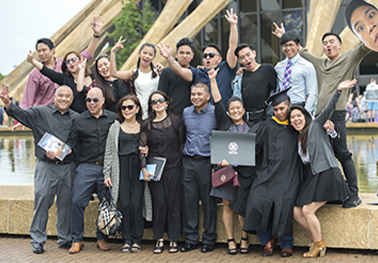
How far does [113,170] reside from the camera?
5.22m

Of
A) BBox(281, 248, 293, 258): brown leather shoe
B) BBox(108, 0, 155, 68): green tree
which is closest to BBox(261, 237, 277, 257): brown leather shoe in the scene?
BBox(281, 248, 293, 258): brown leather shoe

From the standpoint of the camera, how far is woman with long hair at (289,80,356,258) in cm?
471

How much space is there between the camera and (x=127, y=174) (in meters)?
5.25

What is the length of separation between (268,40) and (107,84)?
2382cm

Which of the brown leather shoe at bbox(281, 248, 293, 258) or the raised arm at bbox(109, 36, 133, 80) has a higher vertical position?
the raised arm at bbox(109, 36, 133, 80)

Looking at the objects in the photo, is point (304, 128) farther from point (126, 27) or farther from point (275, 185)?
point (126, 27)

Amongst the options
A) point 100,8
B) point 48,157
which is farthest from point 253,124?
point 100,8

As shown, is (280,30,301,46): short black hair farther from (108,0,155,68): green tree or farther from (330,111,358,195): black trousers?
(108,0,155,68): green tree

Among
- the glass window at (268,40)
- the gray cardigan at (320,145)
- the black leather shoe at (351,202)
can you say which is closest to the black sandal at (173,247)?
the gray cardigan at (320,145)

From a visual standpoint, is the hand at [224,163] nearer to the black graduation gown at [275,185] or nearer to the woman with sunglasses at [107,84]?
the black graduation gown at [275,185]

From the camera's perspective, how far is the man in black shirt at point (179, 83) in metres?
5.73

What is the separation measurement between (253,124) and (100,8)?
23594 mm

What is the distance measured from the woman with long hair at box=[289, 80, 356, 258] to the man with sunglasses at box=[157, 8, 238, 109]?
1.10 m

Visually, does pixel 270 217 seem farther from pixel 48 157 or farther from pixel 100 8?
pixel 100 8
